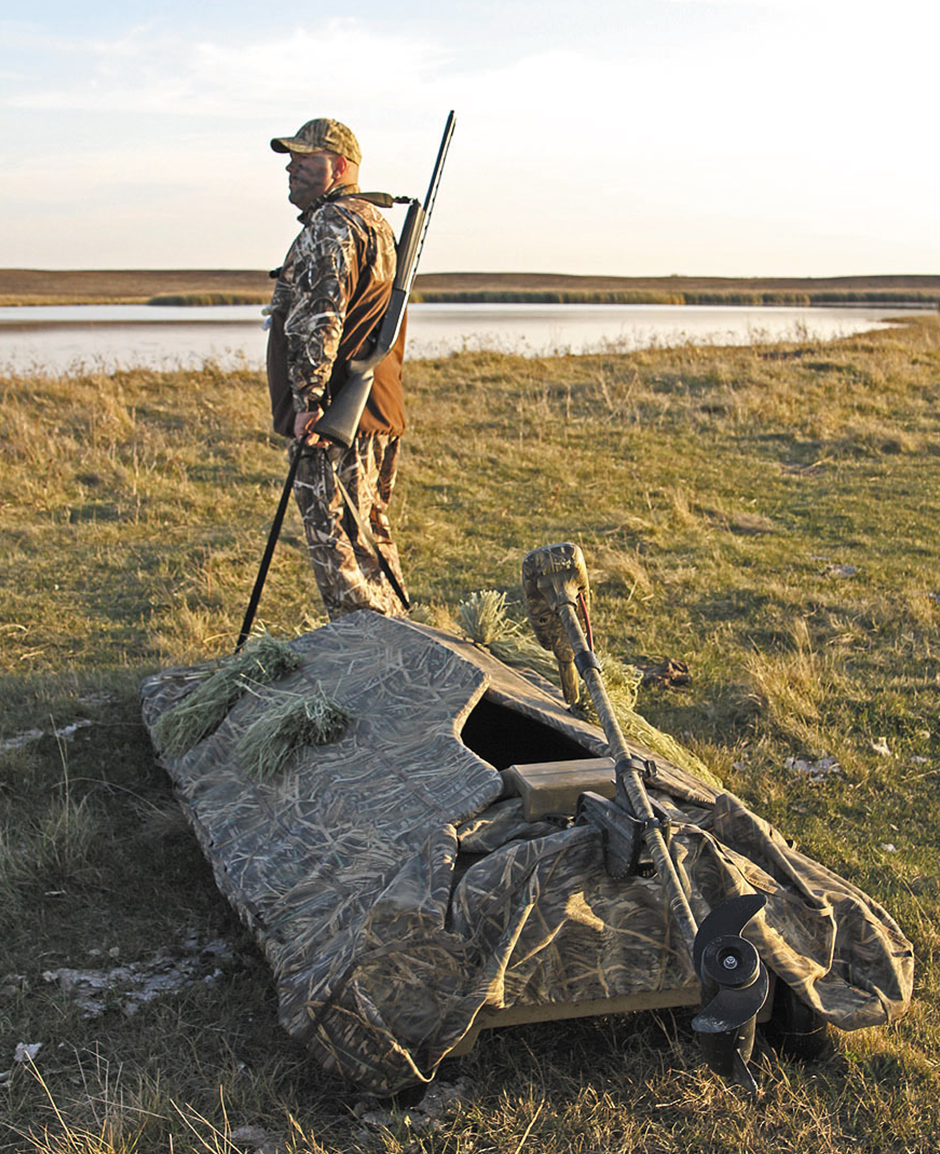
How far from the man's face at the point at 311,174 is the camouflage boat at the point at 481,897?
2912 mm

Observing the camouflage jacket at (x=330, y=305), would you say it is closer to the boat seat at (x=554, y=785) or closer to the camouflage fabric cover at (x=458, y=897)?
the camouflage fabric cover at (x=458, y=897)

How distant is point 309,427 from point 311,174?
1.27 metres

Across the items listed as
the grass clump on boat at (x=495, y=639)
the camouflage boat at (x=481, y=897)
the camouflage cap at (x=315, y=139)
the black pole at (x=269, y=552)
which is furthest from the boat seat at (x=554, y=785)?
the camouflage cap at (x=315, y=139)

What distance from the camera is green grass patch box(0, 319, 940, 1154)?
2.81m

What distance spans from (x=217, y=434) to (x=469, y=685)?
10209 mm

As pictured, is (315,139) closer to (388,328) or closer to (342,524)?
(388,328)

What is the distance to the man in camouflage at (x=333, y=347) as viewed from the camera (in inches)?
208

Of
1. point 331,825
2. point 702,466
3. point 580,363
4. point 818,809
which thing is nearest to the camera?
point 331,825

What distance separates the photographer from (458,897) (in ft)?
8.87

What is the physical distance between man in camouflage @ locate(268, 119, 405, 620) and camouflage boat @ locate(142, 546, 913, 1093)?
205 cm

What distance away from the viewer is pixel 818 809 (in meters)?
4.79

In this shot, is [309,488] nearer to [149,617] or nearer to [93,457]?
[149,617]

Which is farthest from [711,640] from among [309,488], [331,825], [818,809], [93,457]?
[93,457]

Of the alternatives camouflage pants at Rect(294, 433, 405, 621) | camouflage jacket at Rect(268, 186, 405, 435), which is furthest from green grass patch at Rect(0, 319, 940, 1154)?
camouflage jacket at Rect(268, 186, 405, 435)
